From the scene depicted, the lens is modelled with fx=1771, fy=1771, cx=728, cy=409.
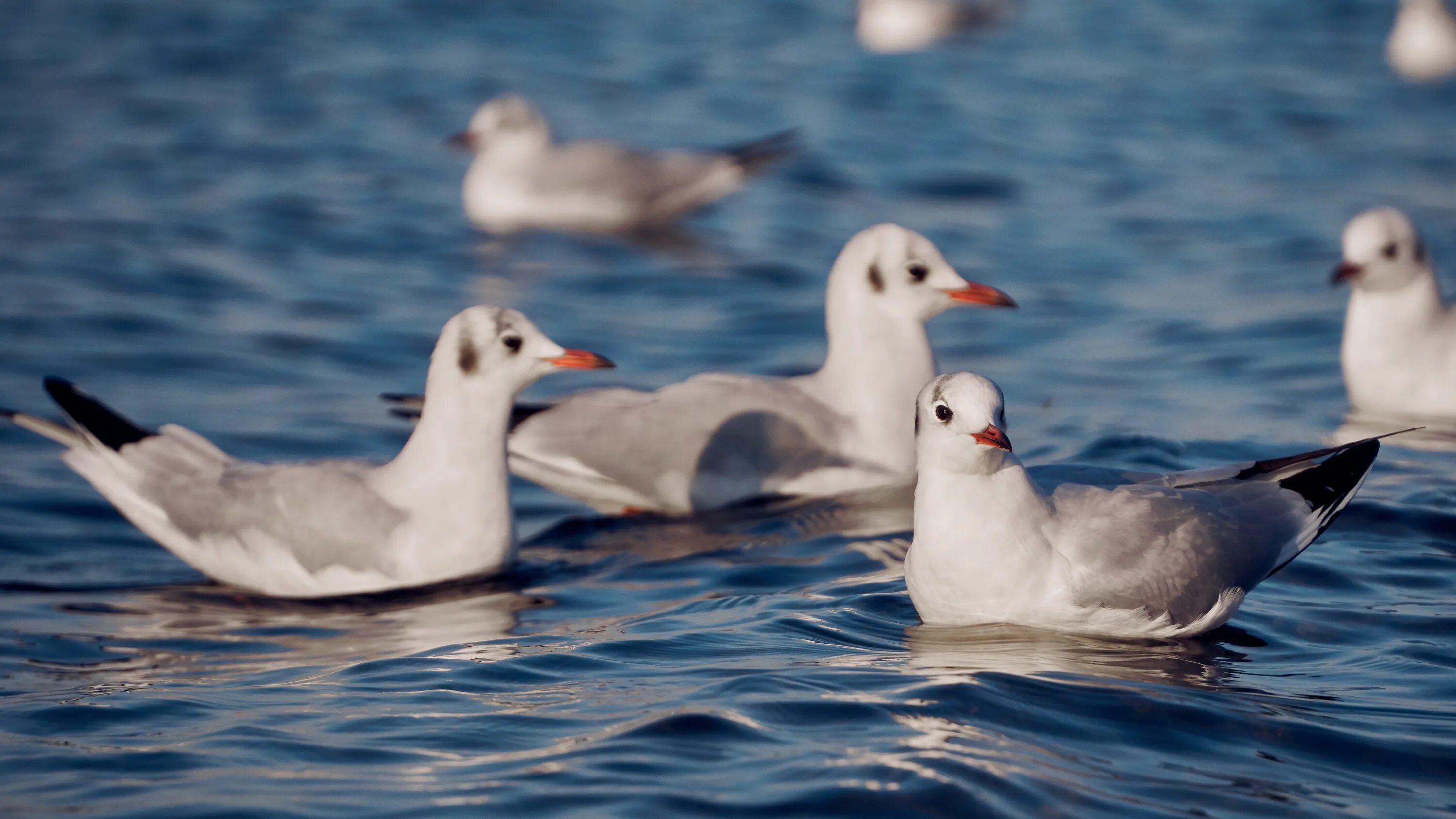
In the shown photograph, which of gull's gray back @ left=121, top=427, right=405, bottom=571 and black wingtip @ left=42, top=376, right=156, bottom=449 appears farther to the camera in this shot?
black wingtip @ left=42, top=376, right=156, bottom=449

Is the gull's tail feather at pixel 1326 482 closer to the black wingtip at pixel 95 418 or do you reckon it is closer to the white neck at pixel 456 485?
the white neck at pixel 456 485

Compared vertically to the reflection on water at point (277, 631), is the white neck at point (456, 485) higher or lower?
higher

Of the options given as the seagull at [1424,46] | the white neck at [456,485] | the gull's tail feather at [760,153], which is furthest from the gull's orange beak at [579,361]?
the seagull at [1424,46]

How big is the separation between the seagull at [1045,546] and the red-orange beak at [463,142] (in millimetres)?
10762

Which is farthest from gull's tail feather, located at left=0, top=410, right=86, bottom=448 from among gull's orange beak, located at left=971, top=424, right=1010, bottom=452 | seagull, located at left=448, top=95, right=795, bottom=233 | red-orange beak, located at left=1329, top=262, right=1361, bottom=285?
seagull, located at left=448, top=95, right=795, bottom=233

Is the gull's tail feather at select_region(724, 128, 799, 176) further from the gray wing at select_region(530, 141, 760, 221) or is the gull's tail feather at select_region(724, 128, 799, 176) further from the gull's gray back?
the gull's gray back

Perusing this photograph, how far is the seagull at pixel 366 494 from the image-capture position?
6805 millimetres

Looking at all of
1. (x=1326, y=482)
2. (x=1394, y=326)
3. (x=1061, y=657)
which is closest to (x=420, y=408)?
(x=1061, y=657)

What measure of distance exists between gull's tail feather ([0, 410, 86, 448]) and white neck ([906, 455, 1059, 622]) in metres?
3.77

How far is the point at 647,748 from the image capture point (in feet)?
15.6

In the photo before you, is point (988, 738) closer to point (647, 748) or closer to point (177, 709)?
point (647, 748)

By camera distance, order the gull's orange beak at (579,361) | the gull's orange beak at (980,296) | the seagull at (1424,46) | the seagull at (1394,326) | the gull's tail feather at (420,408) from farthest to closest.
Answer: the seagull at (1424,46) → the seagull at (1394,326) → the gull's tail feather at (420,408) → the gull's orange beak at (980,296) → the gull's orange beak at (579,361)

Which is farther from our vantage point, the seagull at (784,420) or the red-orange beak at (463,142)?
the red-orange beak at (463,142)

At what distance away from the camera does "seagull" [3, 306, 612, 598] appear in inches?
268
